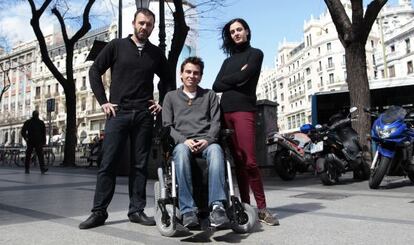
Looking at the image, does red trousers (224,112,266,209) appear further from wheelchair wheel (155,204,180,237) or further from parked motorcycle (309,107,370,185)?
parked motorcycle (309,107,370,185)

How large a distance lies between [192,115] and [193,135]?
0.61ft

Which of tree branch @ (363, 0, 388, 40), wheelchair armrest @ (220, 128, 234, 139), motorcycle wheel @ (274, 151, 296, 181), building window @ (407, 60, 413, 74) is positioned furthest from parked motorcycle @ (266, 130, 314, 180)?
building window @ (407, 60, 413, 74)

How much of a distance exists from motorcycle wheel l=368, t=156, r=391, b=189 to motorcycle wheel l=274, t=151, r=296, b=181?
2.24 metres

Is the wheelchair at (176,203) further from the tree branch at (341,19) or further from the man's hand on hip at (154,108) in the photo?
the tree branch at (341,19)

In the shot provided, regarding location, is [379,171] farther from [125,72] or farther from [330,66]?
[330,66]

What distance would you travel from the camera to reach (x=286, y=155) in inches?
364

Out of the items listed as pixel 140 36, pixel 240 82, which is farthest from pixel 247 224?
pixel 140 36

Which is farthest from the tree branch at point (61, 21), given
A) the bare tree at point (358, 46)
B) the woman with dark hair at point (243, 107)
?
the woman with dark hair at point (243, 107)

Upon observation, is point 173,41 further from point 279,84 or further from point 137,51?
point 279,84

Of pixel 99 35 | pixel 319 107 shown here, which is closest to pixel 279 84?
pixel 99 35

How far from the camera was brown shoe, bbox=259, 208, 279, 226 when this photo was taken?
12.9 feet

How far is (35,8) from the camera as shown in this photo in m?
16.9

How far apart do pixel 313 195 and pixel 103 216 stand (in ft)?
11.2

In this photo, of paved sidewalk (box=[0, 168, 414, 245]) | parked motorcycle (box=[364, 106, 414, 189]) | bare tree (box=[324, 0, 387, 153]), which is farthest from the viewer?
bare tree (box=[324, 0, 387, 153])
